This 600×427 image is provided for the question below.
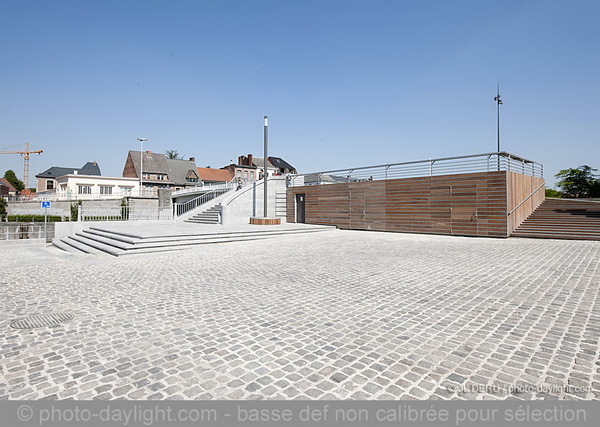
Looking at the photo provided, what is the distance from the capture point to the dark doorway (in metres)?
24.3

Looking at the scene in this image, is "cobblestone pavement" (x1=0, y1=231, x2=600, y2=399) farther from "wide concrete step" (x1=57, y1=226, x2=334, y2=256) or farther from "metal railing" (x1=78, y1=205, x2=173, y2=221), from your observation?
"metal railing" (x1=78, y1=205, x2=173, y2=221)

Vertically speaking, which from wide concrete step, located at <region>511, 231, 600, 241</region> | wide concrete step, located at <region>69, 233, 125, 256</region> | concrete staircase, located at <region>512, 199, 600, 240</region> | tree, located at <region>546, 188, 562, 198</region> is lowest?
wide concrete step, located at <region>69, 233, 125, 256</region>

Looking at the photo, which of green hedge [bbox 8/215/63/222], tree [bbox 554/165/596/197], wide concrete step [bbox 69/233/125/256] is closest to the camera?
wide concrete step [bbox 69/233/125/256]

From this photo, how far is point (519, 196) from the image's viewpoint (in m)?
16.0

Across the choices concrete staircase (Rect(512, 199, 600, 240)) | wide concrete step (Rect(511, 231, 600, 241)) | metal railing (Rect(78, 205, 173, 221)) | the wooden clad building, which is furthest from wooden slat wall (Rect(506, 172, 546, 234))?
metal railing (Rect(78, 205, 173, 221))

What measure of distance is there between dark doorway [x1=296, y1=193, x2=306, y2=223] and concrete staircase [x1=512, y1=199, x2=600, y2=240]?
13.6 meters

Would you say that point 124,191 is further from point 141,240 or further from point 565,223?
point 565,223

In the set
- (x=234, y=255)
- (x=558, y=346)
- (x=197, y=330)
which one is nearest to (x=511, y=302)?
(x=558, y=346)

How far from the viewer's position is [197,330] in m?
4.18

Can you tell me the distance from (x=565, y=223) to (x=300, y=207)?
15.7 metres
